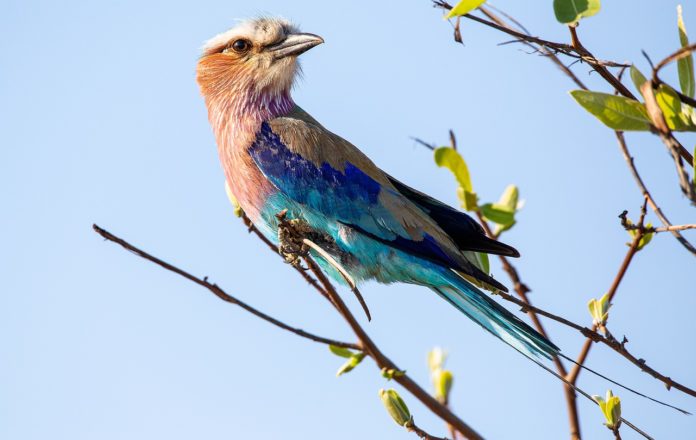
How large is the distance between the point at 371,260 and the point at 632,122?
7.60ft

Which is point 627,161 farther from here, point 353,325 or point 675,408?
point 353,325

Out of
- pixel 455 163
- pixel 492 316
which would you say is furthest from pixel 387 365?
pixel 492 316

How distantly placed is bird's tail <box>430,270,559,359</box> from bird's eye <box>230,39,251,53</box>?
201 centimetres

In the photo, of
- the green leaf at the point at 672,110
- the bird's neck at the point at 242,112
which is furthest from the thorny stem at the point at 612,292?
the bird's neck at the point at 242,112

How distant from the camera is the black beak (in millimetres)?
5188

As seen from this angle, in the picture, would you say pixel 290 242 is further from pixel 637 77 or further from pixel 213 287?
pixel 637 77

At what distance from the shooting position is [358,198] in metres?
4.81

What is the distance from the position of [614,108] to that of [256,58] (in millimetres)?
3321

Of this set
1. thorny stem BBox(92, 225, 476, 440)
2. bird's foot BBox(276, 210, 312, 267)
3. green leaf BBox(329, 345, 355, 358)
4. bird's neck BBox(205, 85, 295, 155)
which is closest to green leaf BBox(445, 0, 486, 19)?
thorny stem BBox(92, 225, 476, 440)

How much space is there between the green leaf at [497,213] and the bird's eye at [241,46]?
3180mm

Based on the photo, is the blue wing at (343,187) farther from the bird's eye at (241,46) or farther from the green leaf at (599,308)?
the green leaf at (599,308)

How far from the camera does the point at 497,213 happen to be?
2.72 m

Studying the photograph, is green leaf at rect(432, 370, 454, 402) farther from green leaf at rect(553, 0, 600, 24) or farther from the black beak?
the black beak

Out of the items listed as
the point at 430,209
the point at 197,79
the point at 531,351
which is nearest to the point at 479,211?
the point at 531,351
